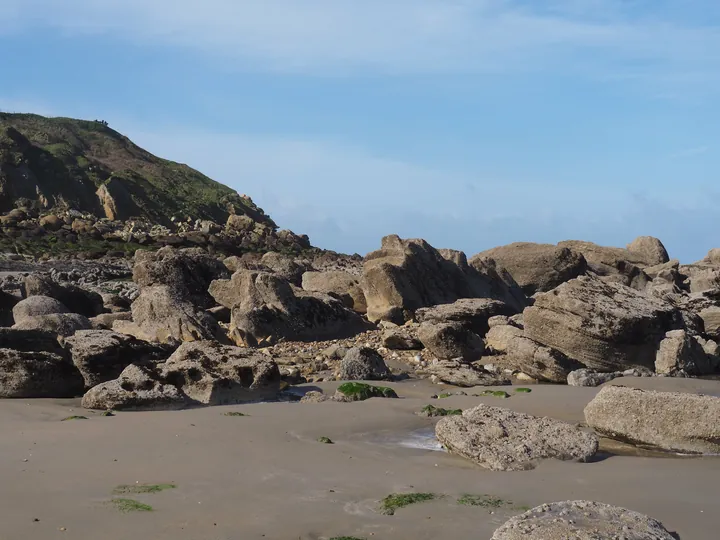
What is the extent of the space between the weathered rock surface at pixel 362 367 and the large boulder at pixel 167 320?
461 cm

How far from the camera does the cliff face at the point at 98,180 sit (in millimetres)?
78375

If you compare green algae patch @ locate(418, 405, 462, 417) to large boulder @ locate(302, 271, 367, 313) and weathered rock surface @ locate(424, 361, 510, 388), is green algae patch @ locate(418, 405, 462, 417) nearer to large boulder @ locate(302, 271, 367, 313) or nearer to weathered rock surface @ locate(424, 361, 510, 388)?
weathered rock surface @ locate(424, 361, 510, 388)

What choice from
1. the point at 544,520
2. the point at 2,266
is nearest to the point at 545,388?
the point at 544,520

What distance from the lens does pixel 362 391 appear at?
16.1 meters

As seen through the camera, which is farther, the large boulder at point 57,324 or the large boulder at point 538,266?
the large boulder at point 538,266

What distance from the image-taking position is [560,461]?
1105 cm

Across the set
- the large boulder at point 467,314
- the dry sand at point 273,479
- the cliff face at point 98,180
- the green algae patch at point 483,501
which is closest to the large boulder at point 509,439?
the dry sand at point 273,479

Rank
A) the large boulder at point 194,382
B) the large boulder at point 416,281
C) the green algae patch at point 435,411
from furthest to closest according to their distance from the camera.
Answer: the large boulder at point 416,281 → the green algae patch at point 435,411 → the large boulder at point 194,382

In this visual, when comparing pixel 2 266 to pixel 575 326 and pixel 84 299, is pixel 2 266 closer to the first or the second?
pixel 84 299

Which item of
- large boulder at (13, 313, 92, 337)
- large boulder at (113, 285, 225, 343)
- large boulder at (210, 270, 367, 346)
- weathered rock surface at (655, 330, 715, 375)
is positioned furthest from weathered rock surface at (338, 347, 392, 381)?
weathered rock surface at (655, 330, 715, 375)

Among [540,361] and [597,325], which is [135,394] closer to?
[540,361]

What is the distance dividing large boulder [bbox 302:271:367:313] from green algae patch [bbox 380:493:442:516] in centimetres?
1920

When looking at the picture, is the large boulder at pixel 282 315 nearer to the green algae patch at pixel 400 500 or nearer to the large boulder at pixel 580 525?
the green algae patch at pixel 400 500

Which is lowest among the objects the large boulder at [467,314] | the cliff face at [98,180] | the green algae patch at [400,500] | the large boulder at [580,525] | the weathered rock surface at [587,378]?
the green algae patch at [400,500]
